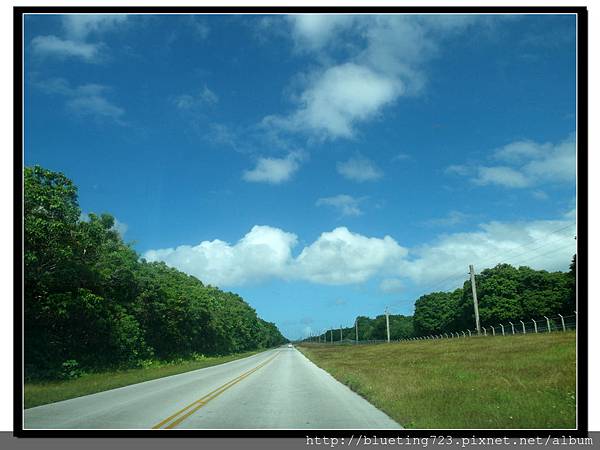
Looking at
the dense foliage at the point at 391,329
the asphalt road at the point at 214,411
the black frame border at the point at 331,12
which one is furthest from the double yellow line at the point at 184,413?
the dense foliage at the point at 391,329

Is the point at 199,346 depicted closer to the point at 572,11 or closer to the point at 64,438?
the point at 64,438

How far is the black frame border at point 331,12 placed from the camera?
1045cm

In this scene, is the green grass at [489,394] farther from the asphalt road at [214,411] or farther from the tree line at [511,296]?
the tree line at [511,296]

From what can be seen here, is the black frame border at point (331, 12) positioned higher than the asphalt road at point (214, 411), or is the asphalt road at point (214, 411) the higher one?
the black frame border at point (331, 12)

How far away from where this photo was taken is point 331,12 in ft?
39.0

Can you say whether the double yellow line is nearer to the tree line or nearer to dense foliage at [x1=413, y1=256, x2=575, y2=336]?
the tree line

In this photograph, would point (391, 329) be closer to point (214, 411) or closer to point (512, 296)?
point (512, 296)

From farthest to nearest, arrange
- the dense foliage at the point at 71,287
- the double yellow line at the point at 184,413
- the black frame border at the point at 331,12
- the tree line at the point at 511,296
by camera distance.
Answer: the tree line at the point at 511,296 → the dense foliage at the point at 71,287 → the double yellow line at the point at 184,413 → the black frame border at the point at 331,12

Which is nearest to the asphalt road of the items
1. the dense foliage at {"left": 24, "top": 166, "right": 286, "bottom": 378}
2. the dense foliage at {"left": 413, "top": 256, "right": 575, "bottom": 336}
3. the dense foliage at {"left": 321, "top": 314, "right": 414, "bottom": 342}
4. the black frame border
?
the black frame border

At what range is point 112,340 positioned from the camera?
3166 centimetres

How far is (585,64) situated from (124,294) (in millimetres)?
31469

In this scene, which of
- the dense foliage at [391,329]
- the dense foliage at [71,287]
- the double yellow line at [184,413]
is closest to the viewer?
the double yellow line at [184,413]

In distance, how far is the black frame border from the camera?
10.5m

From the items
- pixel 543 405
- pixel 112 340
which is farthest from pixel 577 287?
pixel 112 340
